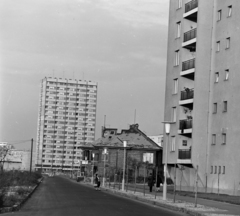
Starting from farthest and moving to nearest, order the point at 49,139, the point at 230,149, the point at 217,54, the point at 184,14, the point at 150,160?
the point at 49,139 → the point at 150,160 → the point at 184,14 → the point at 217,54 → the point at 230,149

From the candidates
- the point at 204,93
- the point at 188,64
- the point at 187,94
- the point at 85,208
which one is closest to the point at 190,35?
the point at 188,64

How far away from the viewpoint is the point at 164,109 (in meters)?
66.1

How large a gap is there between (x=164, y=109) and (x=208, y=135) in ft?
29.7

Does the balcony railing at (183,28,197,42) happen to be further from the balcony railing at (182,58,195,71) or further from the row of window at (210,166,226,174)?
the row of window at (210,166,226,174)

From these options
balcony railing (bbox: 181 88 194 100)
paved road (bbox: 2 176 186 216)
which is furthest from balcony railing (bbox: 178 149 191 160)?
paved road (bbox: 2 176 186 216)

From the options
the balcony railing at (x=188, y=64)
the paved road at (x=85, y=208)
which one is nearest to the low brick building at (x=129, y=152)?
the balcony railing at (x=188, y=64)

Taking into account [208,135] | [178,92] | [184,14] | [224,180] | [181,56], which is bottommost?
[224,180]

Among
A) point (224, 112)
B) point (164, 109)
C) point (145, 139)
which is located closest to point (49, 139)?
point (145, 139)

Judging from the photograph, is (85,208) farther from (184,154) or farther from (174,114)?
(174,114)

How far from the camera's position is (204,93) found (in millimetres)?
58938

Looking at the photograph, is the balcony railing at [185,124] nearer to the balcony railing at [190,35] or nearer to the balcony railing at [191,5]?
the balcony railing at [190,35]

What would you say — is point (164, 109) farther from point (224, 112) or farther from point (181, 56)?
point (224, 112)

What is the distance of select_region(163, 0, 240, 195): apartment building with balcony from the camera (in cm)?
5303

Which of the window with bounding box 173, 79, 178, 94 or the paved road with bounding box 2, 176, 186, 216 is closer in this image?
the paved road with bounding box 2, 176, 186, 216
